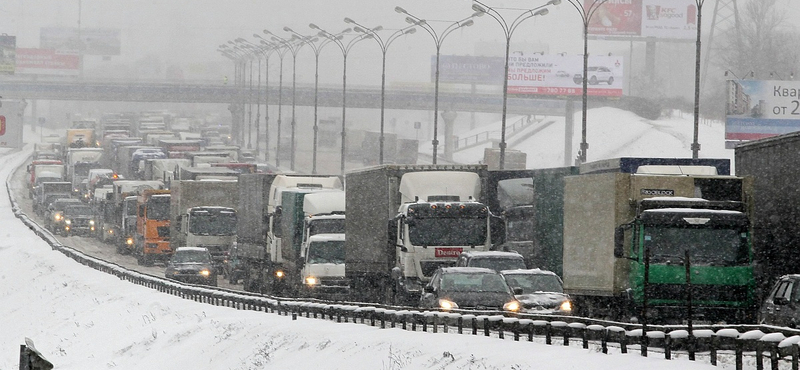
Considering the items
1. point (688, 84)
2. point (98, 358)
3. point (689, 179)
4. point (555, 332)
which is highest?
point (688, 84)

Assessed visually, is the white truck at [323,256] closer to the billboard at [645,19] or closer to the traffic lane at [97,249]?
the traffic lane at [97,249]

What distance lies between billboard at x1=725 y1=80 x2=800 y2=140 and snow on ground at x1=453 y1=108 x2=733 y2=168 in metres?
18.3

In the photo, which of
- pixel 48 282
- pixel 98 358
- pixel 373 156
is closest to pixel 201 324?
pixel 98 358

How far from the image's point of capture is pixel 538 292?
81.6ft

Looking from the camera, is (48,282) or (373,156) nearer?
(48,282)

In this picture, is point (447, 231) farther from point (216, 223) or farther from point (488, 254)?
point (216, 223)

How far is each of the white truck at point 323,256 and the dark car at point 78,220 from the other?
36.9 meters

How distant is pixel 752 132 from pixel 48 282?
3492cm

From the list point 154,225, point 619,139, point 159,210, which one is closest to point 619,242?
point 159,210

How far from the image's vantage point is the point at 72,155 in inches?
3445

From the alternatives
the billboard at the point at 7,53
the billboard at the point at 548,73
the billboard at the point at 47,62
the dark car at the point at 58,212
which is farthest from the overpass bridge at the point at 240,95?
the dark car at the point at 58,212

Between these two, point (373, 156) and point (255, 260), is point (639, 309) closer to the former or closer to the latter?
point (255, 260)

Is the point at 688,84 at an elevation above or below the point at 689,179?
above

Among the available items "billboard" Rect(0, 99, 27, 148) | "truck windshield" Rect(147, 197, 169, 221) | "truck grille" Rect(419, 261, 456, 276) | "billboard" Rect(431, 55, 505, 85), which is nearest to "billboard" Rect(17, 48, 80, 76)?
"billboard" Rect(431, 55, 505, 85)
